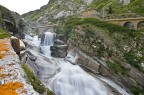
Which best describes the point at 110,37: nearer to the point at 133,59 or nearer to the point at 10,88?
the point at 133,59

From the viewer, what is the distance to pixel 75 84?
138 feet

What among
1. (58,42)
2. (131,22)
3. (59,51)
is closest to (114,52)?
(59,51)

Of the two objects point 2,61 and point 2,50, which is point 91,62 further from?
point 2,61

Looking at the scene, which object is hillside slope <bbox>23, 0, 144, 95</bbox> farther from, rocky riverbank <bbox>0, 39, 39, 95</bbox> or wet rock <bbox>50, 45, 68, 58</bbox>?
rocky riverbank <bbox>0, 39, 39, 95</bbox>

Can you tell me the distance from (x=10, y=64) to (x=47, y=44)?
59.3m

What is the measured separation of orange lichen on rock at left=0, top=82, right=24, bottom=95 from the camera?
38.6ft

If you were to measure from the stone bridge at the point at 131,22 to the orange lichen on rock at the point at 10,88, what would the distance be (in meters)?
56.5

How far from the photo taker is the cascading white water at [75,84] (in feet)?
130

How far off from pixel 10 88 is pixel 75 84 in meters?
30.3

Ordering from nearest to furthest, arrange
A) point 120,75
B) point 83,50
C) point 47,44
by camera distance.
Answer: point 120,75 → point 83,50 → point 47,44

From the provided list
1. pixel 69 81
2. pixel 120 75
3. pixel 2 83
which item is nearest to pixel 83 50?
pixel 120 75

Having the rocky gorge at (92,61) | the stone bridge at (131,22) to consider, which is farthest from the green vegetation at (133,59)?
the stone bridge at (131,22)

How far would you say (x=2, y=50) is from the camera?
21.4m

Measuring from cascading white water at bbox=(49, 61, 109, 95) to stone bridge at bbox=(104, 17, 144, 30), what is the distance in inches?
1059
